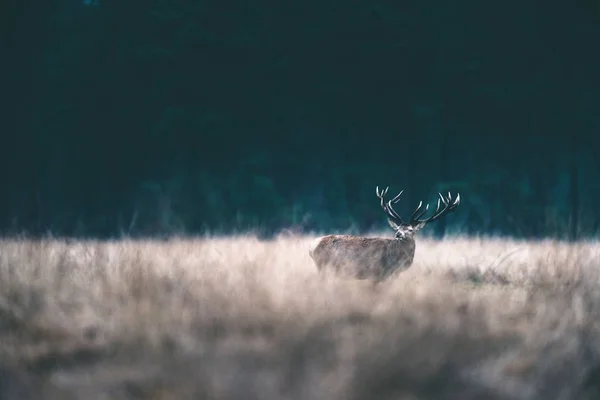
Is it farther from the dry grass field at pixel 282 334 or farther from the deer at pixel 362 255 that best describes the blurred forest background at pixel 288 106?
the dry grass field at pixel 282 334

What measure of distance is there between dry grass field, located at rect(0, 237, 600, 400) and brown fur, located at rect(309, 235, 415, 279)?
0.26 metres

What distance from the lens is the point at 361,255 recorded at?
5.40 metres

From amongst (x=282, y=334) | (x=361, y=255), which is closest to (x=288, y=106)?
(x=361, y=255)

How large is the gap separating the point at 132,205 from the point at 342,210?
383 centimetres

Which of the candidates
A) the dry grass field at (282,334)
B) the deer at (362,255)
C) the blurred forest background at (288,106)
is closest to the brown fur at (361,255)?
the deer at (362,255)

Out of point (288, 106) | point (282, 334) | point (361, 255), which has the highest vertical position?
point (288, 106)

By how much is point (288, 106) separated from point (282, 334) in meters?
8.89

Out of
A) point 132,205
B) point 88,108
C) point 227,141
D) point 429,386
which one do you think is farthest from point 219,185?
point 429,386

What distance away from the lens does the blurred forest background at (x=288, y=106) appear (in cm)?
1155

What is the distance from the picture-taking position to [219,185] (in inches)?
475

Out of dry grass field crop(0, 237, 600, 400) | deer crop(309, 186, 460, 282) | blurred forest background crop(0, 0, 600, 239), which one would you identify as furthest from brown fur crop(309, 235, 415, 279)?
blurred forest background crop(0, 0, 600, 239)

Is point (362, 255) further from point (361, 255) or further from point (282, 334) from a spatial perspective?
point (282, 334)

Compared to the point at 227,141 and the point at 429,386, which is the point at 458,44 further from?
the point at 429,386

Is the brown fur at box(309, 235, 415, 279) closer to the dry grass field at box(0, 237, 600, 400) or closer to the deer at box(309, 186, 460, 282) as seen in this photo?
the deer at box(309, 186, 460, 282)
